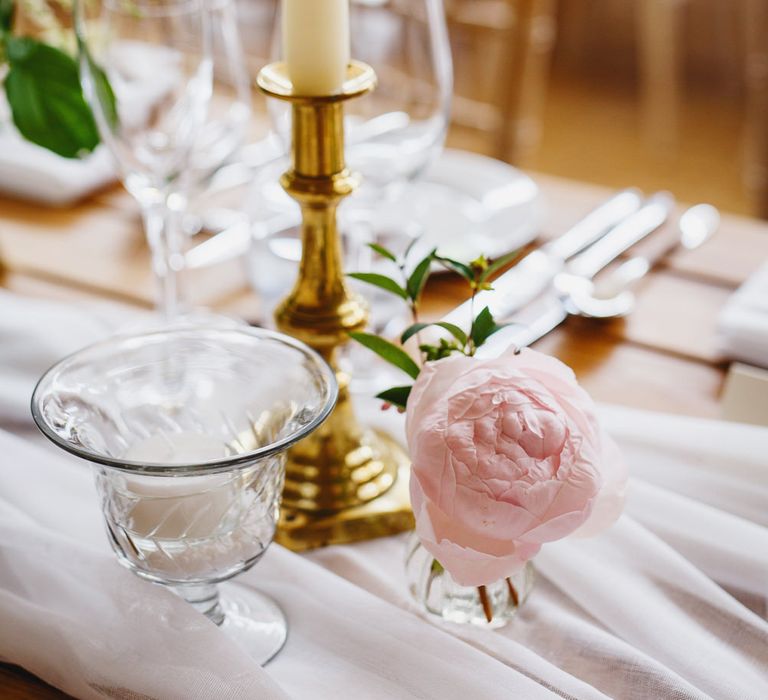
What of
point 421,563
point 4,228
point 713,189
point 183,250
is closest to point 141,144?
point 183,250

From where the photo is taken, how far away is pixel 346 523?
0.58 m

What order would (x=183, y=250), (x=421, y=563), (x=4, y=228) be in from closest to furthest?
1. (x=421, y=563)
2. (x=183, y=250)
3. (x=4, y=228)

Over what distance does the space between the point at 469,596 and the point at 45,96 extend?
50 centimetres

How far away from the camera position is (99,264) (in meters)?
0.92

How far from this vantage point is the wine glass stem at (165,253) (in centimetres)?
76

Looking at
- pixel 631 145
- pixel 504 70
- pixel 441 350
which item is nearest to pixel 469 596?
pixel 441 350

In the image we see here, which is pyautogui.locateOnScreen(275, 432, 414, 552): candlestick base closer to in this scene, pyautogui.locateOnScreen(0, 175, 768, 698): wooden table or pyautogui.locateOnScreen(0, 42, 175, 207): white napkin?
pyautogui.locateOnScreen(0, 175, 768, 698): wooden table

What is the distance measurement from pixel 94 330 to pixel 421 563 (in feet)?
1.19

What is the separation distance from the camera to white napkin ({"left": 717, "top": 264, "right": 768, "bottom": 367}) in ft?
2.45

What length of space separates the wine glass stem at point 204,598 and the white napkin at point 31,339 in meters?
0.24

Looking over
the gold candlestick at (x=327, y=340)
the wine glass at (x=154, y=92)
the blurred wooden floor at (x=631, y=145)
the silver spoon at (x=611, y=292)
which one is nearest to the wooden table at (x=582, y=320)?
the silver spoon at (x=611, y=292)

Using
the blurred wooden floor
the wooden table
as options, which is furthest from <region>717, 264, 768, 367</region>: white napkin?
the blurred wooden floor

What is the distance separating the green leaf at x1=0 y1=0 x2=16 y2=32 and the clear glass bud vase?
54cm

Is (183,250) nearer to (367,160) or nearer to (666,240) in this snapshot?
(367,160)
